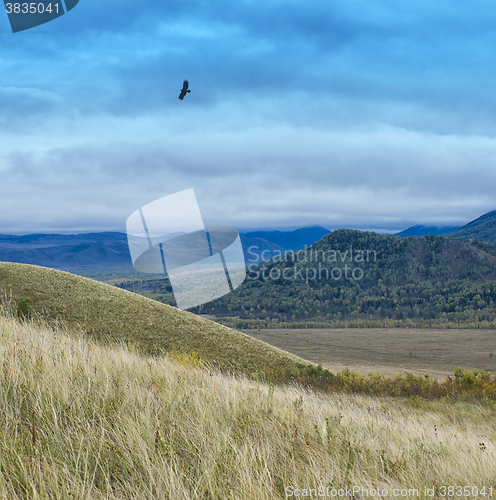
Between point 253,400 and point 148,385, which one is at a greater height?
point 148,385

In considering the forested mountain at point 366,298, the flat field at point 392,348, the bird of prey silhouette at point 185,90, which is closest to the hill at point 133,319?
the bird of prey silhouette at point 185,90

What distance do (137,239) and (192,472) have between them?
14.9 metres

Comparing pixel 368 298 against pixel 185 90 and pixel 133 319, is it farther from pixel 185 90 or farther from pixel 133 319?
pixel 185 90

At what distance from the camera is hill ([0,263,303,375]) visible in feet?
60.6

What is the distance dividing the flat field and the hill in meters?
41.4

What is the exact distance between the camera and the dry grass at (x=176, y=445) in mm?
3236

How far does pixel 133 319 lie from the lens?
20.4 m

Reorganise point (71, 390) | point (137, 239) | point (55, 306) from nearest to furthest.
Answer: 1. point (71, 390)
2. point (137, 239)
3. point (55, 306)

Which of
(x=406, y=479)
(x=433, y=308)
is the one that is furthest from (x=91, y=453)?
(x=433, y=308)

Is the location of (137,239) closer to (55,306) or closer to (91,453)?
(55,306)

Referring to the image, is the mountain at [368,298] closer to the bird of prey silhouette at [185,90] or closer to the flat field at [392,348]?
the flat field at [392,348]

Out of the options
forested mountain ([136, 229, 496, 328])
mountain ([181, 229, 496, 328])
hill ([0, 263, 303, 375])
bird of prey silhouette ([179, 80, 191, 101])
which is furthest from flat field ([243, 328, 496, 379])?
bird of prey silhouette ([179, 80, 191, 101])

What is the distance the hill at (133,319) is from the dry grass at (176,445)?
12.1m

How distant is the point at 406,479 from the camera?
12.5 ft
